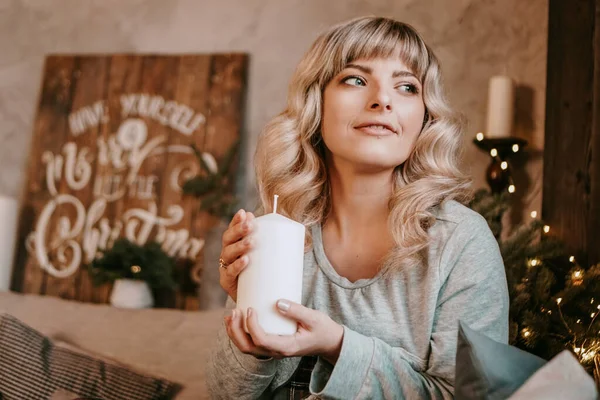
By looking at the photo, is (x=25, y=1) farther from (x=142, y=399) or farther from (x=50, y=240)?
(x=142, y=399)

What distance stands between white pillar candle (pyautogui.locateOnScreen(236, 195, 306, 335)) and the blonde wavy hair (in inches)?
12.9

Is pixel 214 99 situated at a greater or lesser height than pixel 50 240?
greater

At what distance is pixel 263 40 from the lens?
102 inches

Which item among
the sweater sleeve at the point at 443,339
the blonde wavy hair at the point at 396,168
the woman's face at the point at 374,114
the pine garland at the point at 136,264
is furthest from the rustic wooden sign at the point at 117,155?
the sweater sleeve at the point at 443,339

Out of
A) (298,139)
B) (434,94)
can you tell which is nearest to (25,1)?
(298,139)

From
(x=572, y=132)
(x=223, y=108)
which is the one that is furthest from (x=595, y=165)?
(x=223, y=108)

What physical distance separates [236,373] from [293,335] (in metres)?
0.26

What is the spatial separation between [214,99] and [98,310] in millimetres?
897

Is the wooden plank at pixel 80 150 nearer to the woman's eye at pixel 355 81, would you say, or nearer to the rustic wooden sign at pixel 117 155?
the rustic wooden sign at pixel 117 155

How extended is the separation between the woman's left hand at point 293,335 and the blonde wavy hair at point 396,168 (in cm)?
27

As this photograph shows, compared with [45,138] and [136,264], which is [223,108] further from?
[45,138]

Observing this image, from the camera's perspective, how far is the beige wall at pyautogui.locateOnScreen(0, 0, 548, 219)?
232 centimetres

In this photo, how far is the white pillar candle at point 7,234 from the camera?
2.50 metres

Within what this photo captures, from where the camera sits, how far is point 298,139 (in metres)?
1.47
